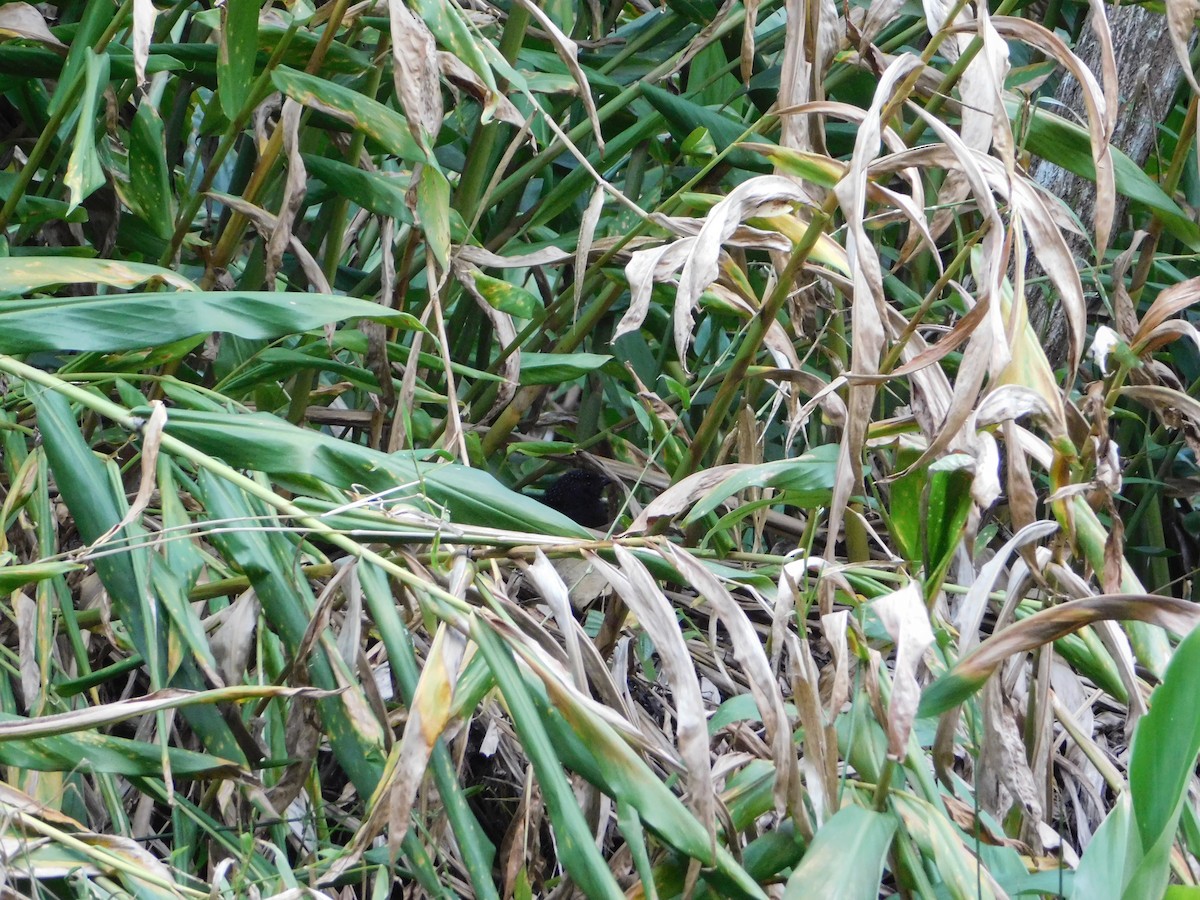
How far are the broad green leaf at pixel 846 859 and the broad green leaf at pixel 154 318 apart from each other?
357 mm

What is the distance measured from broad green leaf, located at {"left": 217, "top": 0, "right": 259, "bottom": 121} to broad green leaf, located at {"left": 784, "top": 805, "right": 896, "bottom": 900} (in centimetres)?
63

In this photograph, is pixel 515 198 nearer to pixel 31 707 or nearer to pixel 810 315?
pixel 810 315

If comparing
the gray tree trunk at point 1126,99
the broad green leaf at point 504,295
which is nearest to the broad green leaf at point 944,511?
the broad green leaf at point 504,295

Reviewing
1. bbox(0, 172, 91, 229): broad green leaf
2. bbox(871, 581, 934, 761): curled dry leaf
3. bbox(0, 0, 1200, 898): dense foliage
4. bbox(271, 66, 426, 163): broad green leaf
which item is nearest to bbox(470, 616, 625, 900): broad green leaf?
bbox(0, 0, 1200, 898): dense foliage

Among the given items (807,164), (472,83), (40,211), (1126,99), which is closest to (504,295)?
(472,83)

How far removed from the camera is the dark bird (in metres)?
1.17

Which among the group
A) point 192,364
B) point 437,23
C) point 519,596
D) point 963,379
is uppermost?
point 437,23

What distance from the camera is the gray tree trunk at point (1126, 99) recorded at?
1.26 meters

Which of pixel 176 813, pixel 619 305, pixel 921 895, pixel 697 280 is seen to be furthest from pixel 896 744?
pixel 619 305

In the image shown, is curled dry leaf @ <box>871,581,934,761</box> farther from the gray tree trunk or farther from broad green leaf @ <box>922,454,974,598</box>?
the gray tree trunk

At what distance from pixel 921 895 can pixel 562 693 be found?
0.22m

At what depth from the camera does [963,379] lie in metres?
0.52

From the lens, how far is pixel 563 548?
0.57 metres

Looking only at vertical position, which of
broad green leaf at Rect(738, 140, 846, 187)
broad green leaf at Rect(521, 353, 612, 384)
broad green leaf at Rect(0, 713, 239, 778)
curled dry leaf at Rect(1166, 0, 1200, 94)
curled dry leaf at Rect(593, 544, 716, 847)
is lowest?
broad green leaf at Rect(0, 713, 239, 778)
